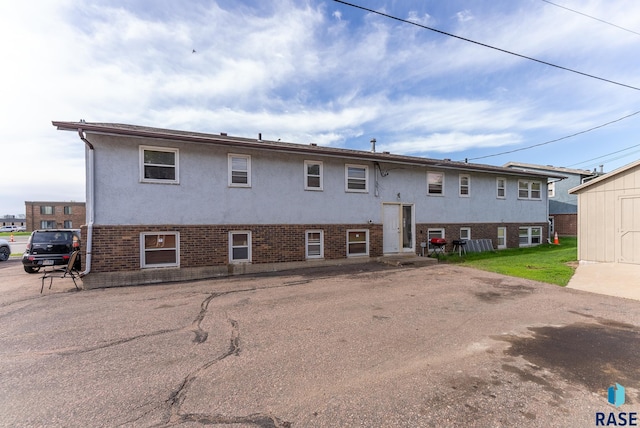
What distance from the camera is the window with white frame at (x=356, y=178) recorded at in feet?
40.1

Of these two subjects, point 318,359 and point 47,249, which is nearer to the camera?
point 318,359

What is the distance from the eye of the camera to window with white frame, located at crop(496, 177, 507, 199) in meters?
16.1

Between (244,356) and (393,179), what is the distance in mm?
10910

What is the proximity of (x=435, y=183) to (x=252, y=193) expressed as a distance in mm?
9302

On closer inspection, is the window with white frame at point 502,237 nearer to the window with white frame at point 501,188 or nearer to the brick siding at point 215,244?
the window with white frame at point 501,188

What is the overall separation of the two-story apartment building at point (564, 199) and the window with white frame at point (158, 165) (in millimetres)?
27645

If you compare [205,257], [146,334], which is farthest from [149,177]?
[146,334]

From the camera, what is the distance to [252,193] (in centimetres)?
1047

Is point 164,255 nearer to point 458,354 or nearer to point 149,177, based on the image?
point 149,177

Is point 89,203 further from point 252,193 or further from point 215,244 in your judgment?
point 252,193

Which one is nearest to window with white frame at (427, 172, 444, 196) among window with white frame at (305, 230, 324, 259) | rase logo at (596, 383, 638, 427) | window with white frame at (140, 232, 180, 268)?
window with white frame at (305, 230, 324, 259)

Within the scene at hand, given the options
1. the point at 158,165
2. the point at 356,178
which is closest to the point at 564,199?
the point at 356,178

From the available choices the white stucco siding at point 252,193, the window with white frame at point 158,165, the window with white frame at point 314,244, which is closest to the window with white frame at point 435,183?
the white stucco siding at point 252,193

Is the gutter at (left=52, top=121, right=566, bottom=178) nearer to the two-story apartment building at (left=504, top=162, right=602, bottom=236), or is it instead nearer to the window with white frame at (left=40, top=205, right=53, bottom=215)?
the two-story apartment building at (left=504, top=162, right=602, bottom=236)
